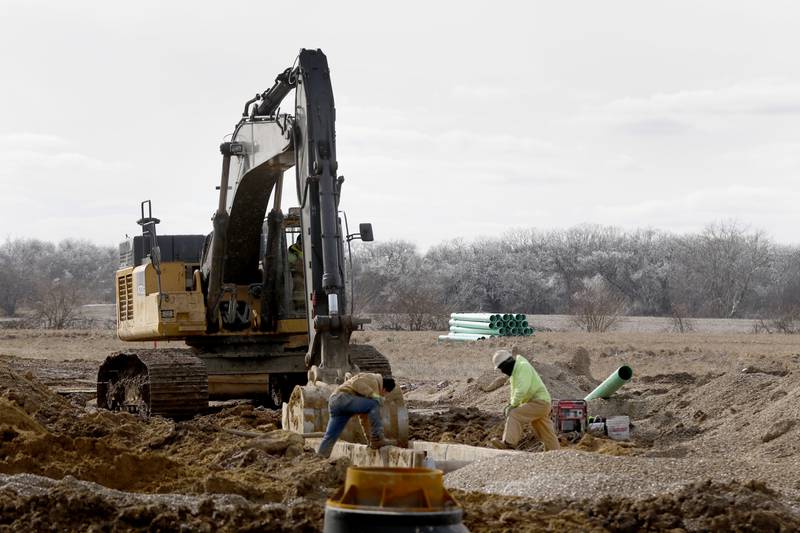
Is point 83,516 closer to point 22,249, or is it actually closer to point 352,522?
point 352,522

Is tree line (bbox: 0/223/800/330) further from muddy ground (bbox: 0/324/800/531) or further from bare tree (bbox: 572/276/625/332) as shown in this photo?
muddy ground (bbox: 0/324/800/531)

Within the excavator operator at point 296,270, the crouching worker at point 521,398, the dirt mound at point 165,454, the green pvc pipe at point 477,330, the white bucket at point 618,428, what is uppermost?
the excavator operator at point 296,270

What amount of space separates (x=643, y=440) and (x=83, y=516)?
432 inches

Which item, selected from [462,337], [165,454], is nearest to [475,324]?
[462,337]

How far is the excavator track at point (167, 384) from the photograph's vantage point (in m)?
17.7

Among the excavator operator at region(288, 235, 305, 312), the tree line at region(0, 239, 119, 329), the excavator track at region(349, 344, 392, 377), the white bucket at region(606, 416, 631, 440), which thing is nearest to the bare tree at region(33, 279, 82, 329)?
the tree line at region(0, 239, 119, 329)

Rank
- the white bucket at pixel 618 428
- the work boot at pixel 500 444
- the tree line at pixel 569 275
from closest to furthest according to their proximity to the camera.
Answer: the work boot at pixel 500 444
the white bucket at pixel 618 428
the tree line at pixel 569 275

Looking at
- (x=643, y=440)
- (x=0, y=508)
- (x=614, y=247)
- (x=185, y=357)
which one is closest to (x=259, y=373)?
(x=185, y=357)

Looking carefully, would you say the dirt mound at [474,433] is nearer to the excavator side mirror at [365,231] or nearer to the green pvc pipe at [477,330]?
the excavator side mirror at [365,231]

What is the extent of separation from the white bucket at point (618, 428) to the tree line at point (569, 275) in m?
49.1

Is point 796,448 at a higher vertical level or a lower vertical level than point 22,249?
lower

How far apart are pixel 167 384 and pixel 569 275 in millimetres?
68989

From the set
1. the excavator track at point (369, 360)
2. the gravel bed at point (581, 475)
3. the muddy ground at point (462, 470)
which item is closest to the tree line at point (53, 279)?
the muddy ground at point (462, 470)

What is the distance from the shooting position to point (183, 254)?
2045 centimetres
